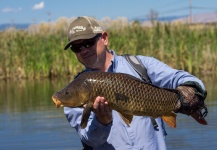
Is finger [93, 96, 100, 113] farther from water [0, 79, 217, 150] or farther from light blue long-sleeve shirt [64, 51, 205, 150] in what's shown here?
water [0, 79, 217, 150]

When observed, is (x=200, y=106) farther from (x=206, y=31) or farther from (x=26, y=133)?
(x=206, y=31)

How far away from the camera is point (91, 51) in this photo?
4609 mm

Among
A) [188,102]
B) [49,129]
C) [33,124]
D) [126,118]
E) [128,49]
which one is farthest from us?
[128,49]

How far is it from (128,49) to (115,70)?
15.7 meters

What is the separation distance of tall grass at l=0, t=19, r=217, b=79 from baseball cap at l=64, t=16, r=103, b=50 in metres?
14.1

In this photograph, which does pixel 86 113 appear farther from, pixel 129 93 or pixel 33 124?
pixel 33 124

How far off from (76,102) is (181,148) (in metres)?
4.62

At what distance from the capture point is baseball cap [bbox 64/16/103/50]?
4633mm

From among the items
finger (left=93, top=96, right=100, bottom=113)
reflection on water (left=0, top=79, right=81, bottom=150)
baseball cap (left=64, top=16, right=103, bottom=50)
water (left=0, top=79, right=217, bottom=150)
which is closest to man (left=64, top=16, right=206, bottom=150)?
baseball cap (left=64, top=16, right=103, bottom=50)

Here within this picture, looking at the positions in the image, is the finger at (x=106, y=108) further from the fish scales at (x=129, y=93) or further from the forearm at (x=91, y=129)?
the forearm at (x=91, y=129)

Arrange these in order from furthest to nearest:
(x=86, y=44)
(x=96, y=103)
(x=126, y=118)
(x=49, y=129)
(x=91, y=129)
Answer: (x=49, y=129) → (x=86, y=44) → (x=91, y=129) → (x=126, y=118) → (x=96, y=103)

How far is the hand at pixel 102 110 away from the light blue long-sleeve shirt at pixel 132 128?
2.8 inches

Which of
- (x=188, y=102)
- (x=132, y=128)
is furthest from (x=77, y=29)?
(x=188, y=102)

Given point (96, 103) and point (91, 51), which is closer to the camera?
point (96, 103)
